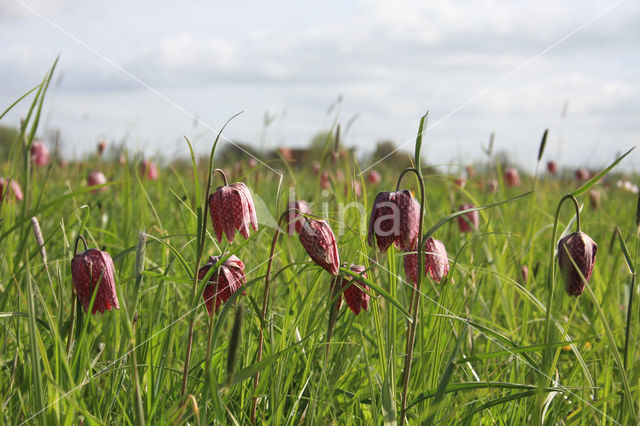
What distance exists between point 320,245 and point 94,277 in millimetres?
450

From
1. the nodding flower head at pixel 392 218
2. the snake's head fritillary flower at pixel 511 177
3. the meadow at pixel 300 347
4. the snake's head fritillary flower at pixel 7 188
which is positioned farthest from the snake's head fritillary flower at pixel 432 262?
the snake's head fritillary flower at pixel 511 177

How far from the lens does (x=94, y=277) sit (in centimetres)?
122

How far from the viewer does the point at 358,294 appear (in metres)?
1.39

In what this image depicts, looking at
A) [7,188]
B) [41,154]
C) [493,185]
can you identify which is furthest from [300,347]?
[41,154]

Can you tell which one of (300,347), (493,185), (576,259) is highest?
(576,259)

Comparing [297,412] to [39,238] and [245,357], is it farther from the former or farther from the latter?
[39,238]

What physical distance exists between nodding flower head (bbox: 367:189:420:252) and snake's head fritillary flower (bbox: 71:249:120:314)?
1.75 feet

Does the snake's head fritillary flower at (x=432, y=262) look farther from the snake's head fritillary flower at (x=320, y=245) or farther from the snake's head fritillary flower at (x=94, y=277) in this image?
the snake's head fritillary flower at (x=94, y=277)

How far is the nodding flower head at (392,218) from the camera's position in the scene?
126 centimetres

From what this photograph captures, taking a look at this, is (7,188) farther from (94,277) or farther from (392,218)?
(392,218)

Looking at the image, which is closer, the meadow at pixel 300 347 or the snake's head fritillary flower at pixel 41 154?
the meadow at pixel 300 347

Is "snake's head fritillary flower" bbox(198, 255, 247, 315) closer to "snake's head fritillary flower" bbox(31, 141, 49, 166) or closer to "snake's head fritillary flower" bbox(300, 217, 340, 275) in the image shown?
"snake's head fritillary flower" bbox(300, 217, 340, 275)

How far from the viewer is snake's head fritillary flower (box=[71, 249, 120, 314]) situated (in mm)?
1199

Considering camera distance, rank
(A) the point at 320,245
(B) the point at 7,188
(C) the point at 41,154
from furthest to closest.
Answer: (C) the point at 41,154 → (B) the point at 7,188 → (A) the point at 320,245
